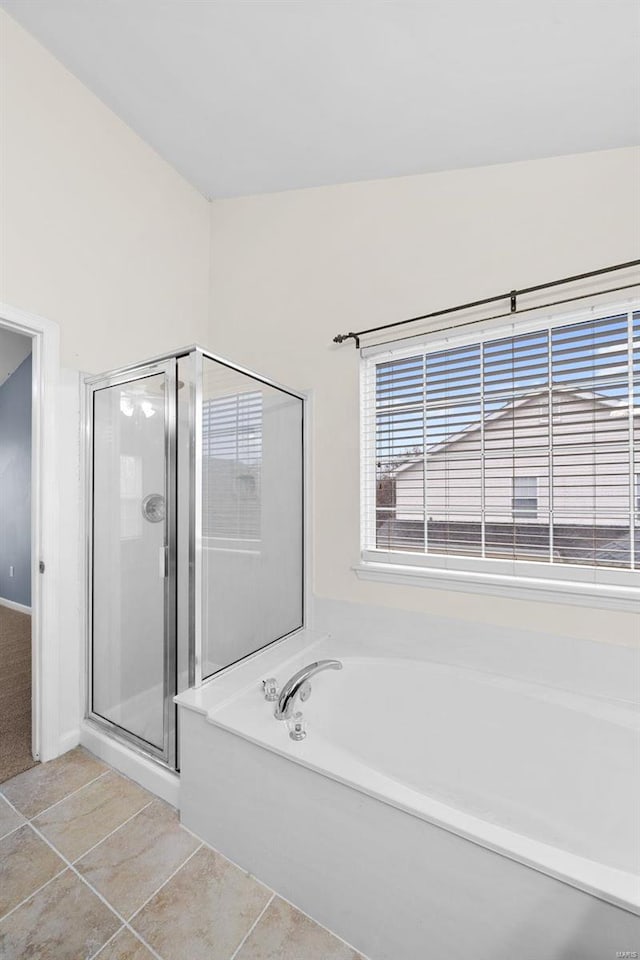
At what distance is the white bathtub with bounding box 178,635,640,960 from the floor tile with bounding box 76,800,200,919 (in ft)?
0.30

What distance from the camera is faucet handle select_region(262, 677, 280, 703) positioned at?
1.59 m

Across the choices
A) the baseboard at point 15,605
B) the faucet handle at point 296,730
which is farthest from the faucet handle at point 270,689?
the baseboard at point 15,605

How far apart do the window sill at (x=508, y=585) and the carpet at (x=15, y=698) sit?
5.68 ft

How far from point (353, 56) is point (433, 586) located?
2.05 metres

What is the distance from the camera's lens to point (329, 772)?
1.21 meters

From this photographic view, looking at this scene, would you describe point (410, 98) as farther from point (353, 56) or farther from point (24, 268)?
point (24, 268)

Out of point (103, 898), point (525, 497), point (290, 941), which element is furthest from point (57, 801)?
point (525, 497)

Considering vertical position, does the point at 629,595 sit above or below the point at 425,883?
above

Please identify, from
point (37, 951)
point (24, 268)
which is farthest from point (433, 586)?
point (24, 268)

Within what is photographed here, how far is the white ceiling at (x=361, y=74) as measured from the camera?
1.29 m

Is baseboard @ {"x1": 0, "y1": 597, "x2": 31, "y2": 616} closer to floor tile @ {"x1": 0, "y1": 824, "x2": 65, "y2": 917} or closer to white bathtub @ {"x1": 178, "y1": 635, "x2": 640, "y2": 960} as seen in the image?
floor tile @ {"x1": 0, "y1": 824, "x2": 65, "y2": 917}

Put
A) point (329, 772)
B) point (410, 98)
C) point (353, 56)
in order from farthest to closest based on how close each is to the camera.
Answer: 1. point (410, 98)
2. point (353, 56)
3. point (329, 772)

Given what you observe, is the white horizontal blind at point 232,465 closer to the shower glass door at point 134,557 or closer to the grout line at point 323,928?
the shower glass door at point 134,557

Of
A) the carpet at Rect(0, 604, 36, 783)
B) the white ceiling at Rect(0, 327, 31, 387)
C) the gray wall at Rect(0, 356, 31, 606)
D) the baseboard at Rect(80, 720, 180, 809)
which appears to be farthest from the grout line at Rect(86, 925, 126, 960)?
the white ceiling at Rect(0, 327, 31, 387)
